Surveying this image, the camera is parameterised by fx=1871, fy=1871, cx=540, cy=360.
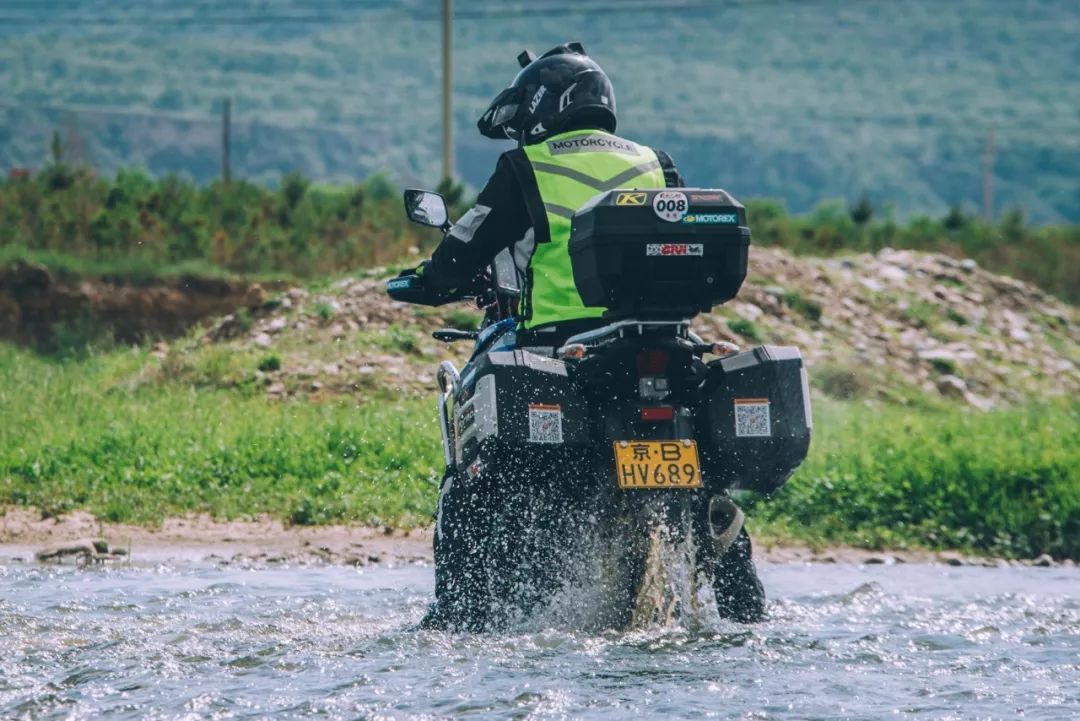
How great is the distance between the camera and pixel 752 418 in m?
6.93

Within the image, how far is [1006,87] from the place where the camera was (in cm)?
17275

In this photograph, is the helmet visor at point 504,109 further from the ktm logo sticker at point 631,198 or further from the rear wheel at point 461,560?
the rear wheel at point 461,560

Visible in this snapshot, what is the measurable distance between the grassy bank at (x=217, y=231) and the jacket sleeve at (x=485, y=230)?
45.7 feet

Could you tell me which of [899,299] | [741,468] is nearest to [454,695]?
[741,468]

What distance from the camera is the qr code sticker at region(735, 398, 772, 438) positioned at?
6.91m

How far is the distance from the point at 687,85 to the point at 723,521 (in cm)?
16363

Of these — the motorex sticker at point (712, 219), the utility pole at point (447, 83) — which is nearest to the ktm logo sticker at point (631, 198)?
the motorex sticker at point (712, 219)

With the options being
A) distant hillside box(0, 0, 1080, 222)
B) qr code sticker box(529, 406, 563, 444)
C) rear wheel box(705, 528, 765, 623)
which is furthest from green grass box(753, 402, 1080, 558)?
distant hillside box(0, 0, 1080, 222)

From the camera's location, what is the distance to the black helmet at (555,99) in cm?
754

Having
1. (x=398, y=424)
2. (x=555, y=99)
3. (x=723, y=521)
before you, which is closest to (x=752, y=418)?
(x=723, y=521)

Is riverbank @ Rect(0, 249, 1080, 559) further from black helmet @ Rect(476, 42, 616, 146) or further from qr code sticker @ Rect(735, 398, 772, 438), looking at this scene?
qr code sticker @ Rect(735, 398, 772, 438)

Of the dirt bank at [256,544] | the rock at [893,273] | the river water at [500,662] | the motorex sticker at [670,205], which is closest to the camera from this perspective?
the river water at [500,662]

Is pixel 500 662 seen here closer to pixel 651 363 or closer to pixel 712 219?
pixel 651 363

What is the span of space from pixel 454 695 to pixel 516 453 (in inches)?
44.4
